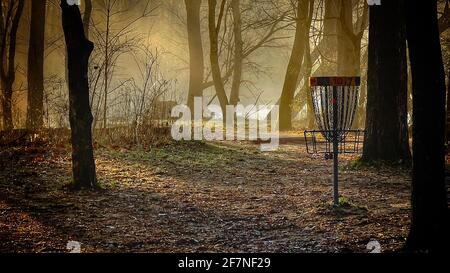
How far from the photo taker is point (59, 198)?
7609 mm

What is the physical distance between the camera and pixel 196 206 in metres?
7.43

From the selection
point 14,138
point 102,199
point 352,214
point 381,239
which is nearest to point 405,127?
point 352,214

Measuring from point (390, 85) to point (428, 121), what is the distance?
6.22 metres

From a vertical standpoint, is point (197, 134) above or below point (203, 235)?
above

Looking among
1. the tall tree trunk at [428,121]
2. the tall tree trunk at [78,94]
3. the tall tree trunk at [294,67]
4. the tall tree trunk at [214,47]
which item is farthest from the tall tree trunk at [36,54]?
the tall tree trunk at [428,121]

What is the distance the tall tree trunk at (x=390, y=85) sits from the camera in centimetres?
1041

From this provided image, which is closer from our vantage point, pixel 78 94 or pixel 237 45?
pixel 78 94

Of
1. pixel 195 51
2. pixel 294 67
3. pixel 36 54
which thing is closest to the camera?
pixel 36 54

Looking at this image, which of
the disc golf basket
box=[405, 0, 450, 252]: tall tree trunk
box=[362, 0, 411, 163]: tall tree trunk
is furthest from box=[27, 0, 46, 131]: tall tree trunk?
box=[405, 0, 450, 252]: tall tree trunk

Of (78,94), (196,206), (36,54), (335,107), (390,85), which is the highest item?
(36,54)

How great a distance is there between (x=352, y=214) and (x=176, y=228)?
2.39 metres

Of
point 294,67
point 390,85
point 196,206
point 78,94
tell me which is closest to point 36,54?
point 78,94

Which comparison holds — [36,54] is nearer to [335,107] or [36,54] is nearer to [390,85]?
[390,85]

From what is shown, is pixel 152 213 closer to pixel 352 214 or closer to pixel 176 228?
pixel 176 228
